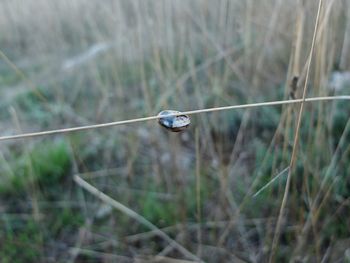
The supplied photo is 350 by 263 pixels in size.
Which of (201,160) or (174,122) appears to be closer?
(174,122)

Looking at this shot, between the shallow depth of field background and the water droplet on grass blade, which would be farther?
the shallow depth of field background

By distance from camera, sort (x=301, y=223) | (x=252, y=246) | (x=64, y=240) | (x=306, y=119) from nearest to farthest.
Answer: (x=301, y=223) → (x=252, y=246) → (x=64, y=240) → (x=306, y=119)

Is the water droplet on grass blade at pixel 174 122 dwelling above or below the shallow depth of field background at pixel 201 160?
above

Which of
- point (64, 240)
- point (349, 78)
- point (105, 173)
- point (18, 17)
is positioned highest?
point (18, 17)

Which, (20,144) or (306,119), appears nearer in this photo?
(306,119)

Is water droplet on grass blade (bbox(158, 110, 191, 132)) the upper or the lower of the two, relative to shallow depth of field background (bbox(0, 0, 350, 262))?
upper

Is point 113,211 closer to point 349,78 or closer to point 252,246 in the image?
point 252,246

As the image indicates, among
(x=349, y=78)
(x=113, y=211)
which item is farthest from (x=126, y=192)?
(x=349, y=78)

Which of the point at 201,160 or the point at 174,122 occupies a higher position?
→ the point at 174,122
